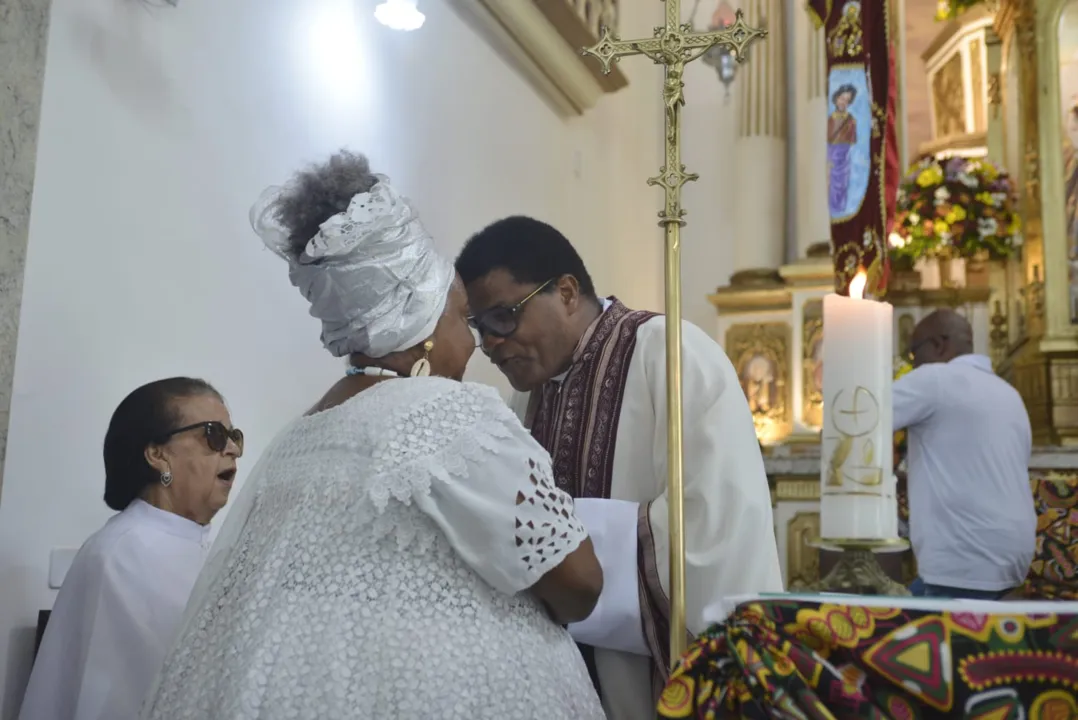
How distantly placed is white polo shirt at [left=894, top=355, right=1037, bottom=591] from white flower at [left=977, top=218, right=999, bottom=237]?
9.29ft

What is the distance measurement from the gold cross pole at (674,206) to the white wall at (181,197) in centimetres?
168

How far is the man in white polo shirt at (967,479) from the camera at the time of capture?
14.0ft

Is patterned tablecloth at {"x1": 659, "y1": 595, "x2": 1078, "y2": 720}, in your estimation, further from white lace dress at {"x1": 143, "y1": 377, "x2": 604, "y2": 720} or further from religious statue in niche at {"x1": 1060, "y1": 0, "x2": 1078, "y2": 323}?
religious statue in niche at {"x1": 1060, "y1": 0, "x2": 1078, "y2": 323}

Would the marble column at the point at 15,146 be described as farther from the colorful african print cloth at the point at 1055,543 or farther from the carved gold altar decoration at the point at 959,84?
the carved gold altar decoration at the point at 959,84

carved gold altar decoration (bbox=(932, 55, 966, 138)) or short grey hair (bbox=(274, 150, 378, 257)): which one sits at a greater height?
carved gold altar decoration (bbox=(932, 55, 966, 138))

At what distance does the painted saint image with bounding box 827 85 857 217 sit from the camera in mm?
4562

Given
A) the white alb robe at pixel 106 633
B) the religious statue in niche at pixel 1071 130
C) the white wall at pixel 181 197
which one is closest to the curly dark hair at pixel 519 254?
the white alb robe at pixel 106 633

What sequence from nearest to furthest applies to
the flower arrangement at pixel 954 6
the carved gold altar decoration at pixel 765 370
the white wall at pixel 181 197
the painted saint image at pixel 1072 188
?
1. the white wall at pixel 181 197
2. the painted saint image at pixel 1072 188
3. the flower arrangement at pixel 954 6
4. the carved gold altar decoration at pixel 765 370

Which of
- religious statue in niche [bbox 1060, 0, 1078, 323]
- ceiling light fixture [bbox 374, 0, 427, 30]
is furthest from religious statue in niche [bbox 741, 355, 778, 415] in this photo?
ceiling light fixture [bbox 374, 0, 427, 30]

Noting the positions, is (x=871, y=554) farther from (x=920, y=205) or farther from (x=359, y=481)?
(x=920, y=205)

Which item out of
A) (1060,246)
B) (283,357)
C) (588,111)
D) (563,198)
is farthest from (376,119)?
(1060,246)

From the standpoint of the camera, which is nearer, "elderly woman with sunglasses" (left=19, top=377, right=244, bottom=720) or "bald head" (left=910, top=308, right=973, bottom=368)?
"elderly woman with sunglasses" (left=19, top=377, right=244, bottom=720)

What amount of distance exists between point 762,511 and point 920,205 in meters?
5.62

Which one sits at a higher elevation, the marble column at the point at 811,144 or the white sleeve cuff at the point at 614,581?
the marble column at the point at 811,144
